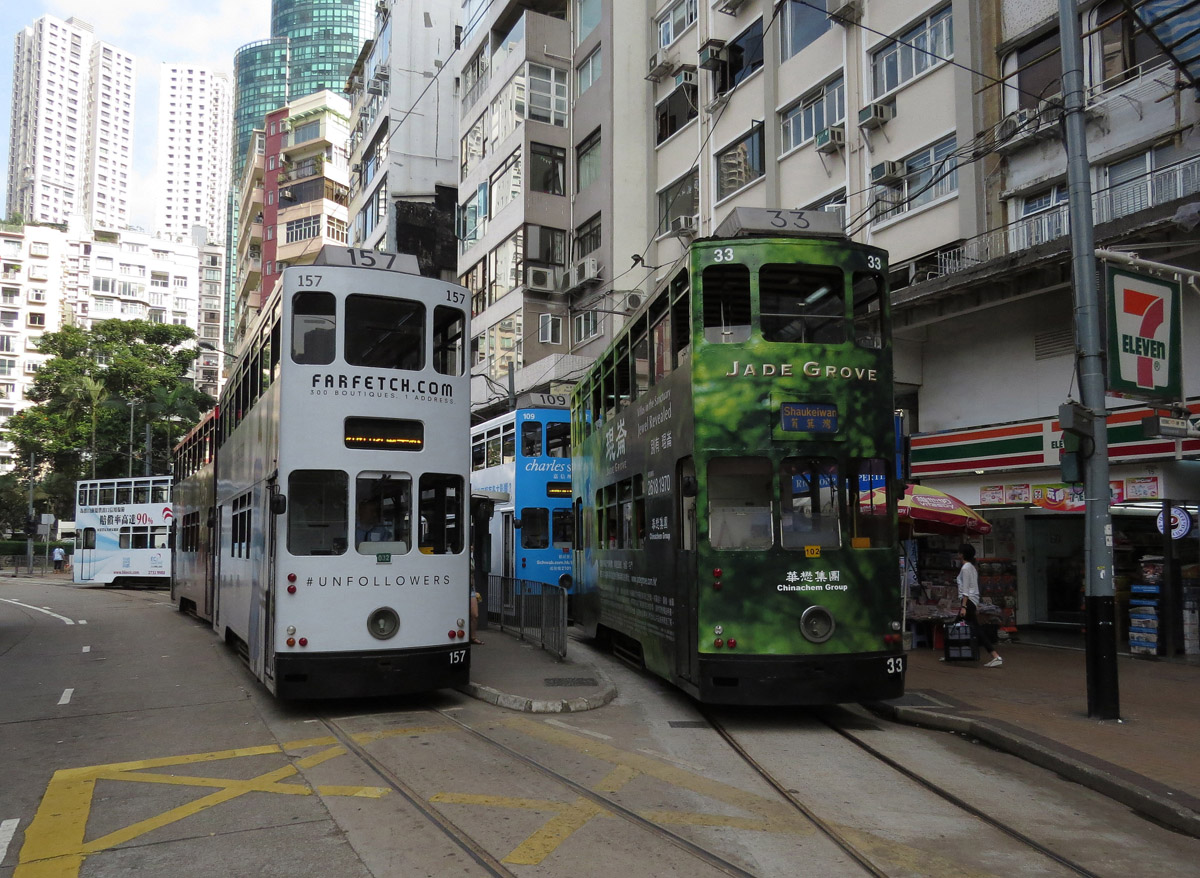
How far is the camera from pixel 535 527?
1992 centimetres

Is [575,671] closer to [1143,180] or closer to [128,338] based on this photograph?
[1143,180]

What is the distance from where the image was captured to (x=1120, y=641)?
52.3ft

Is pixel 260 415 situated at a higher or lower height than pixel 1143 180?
lower

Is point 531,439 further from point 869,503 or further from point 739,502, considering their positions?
point 869,503

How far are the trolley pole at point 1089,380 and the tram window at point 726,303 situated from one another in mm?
3509

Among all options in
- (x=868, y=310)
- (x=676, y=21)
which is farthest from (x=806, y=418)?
(x=676, y=21)

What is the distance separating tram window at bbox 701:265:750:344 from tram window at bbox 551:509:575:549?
413 inches

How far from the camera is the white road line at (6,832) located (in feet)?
19.8

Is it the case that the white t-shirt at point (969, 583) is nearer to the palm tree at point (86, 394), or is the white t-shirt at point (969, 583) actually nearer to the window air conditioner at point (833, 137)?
the window air conditioner at point (833, 137)

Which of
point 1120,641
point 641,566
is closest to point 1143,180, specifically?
point 1120,641

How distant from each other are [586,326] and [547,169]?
539 centimetres

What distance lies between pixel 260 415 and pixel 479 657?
16.1 ft

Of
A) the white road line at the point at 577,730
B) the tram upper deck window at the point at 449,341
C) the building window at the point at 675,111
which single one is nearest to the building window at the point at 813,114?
the building window at the point at 675,111

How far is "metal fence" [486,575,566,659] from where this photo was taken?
572 inches
